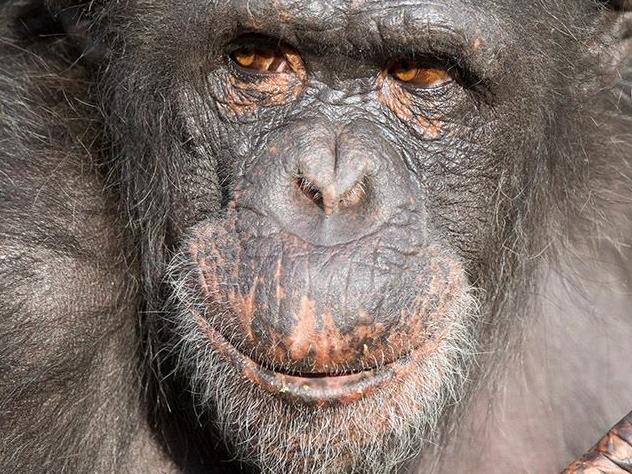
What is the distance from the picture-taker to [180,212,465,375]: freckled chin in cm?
334

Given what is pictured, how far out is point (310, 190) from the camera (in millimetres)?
3500

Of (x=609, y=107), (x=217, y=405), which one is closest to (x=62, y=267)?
(x=217, y=405)

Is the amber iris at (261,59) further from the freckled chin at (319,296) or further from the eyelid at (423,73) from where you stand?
the freckled chin at (319,296)

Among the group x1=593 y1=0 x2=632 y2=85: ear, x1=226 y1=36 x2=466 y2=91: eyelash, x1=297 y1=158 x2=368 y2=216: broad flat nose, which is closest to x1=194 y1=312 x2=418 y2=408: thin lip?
x1=297 y1=158 x2=368 y2=216: broad flat nose

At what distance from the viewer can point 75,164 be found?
4199mm

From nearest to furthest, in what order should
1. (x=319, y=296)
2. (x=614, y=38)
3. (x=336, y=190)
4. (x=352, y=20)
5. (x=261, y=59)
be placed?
(x=319, y=296), (x=336, y=190), (x=352, y=20), (x=261, y=59), (x=614, y=38)

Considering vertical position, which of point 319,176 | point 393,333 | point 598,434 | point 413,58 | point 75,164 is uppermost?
point 413,58

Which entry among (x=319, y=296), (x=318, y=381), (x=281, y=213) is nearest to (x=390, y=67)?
(x=281, y=213)

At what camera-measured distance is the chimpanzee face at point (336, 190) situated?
3.44 metres

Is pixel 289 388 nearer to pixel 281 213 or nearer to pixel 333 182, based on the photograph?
pixel 281 213

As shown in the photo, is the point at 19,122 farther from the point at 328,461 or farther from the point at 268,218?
the point at 328,461

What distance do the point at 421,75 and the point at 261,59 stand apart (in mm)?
563

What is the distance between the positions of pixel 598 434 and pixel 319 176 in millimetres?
2088

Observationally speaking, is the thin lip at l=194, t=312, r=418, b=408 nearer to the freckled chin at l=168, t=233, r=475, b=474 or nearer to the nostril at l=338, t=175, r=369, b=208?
the freckled chin at l=168, t=233, r=475, b=474
